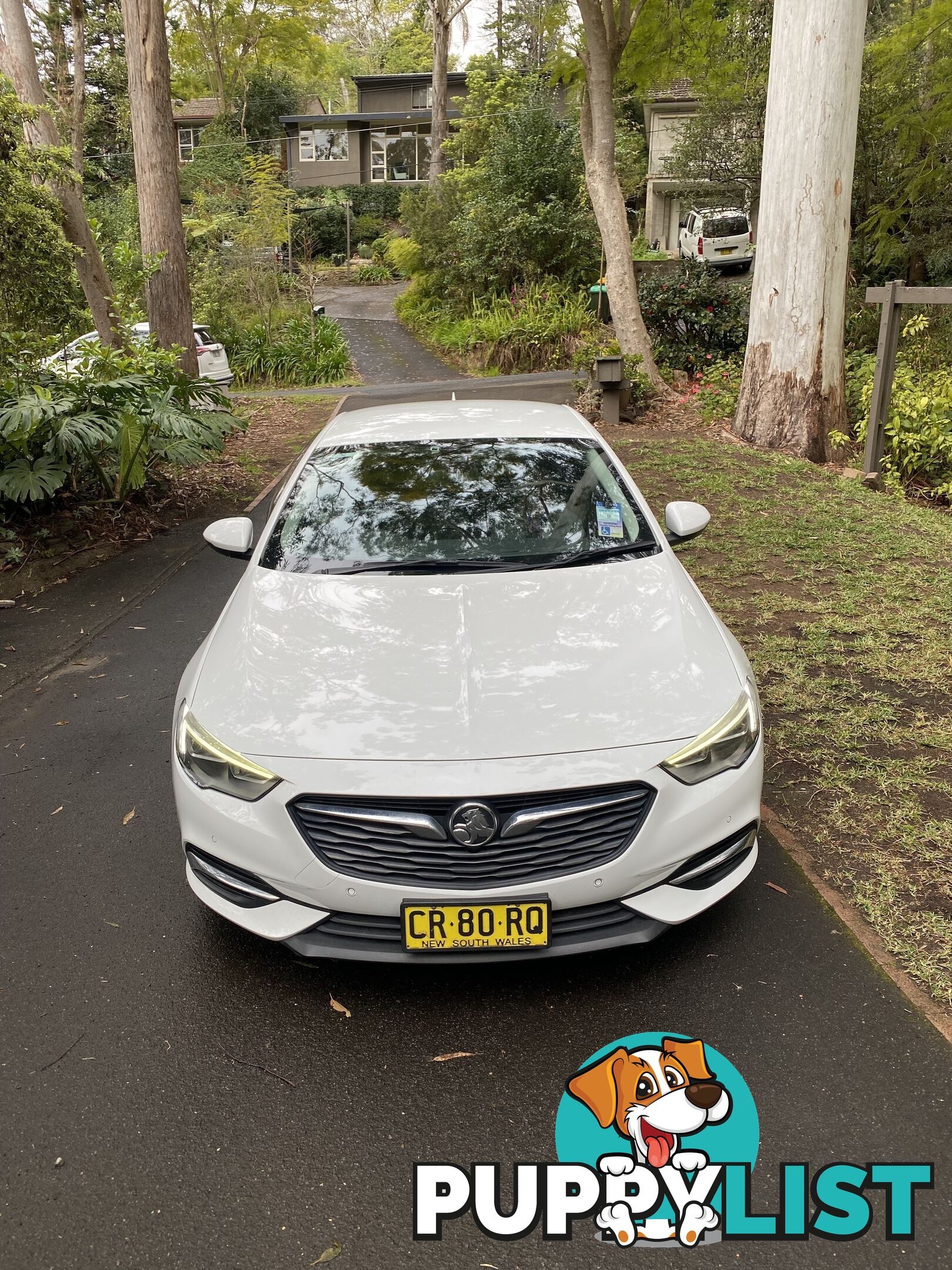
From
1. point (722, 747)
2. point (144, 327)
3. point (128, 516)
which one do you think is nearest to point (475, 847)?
point (722, 747)

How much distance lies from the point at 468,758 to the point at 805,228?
28.8 feet

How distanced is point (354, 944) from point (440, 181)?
83.8ft

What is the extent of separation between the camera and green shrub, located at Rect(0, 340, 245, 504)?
738cm

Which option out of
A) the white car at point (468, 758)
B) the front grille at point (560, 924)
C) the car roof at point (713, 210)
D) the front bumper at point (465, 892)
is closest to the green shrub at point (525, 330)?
the car roof at point (713, 210)

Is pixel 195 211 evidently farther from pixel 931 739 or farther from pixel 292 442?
pixel 931 739

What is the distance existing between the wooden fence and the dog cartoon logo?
7.08 m

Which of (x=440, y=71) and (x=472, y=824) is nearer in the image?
(x=472, y=824)

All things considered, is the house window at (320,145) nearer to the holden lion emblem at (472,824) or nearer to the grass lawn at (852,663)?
the grass lawn at (852,663)

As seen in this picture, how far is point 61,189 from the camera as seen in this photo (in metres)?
11.5

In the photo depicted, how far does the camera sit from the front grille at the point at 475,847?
267 centimetres

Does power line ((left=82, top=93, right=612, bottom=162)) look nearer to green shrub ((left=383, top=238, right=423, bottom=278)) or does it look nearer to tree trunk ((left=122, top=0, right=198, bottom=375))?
green shrub ((left=383, top=238, right=423, bottom=278))

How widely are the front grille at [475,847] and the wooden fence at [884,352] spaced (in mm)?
6830

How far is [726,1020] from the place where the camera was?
286 cm

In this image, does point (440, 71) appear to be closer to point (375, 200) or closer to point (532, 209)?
point (375, 200)
